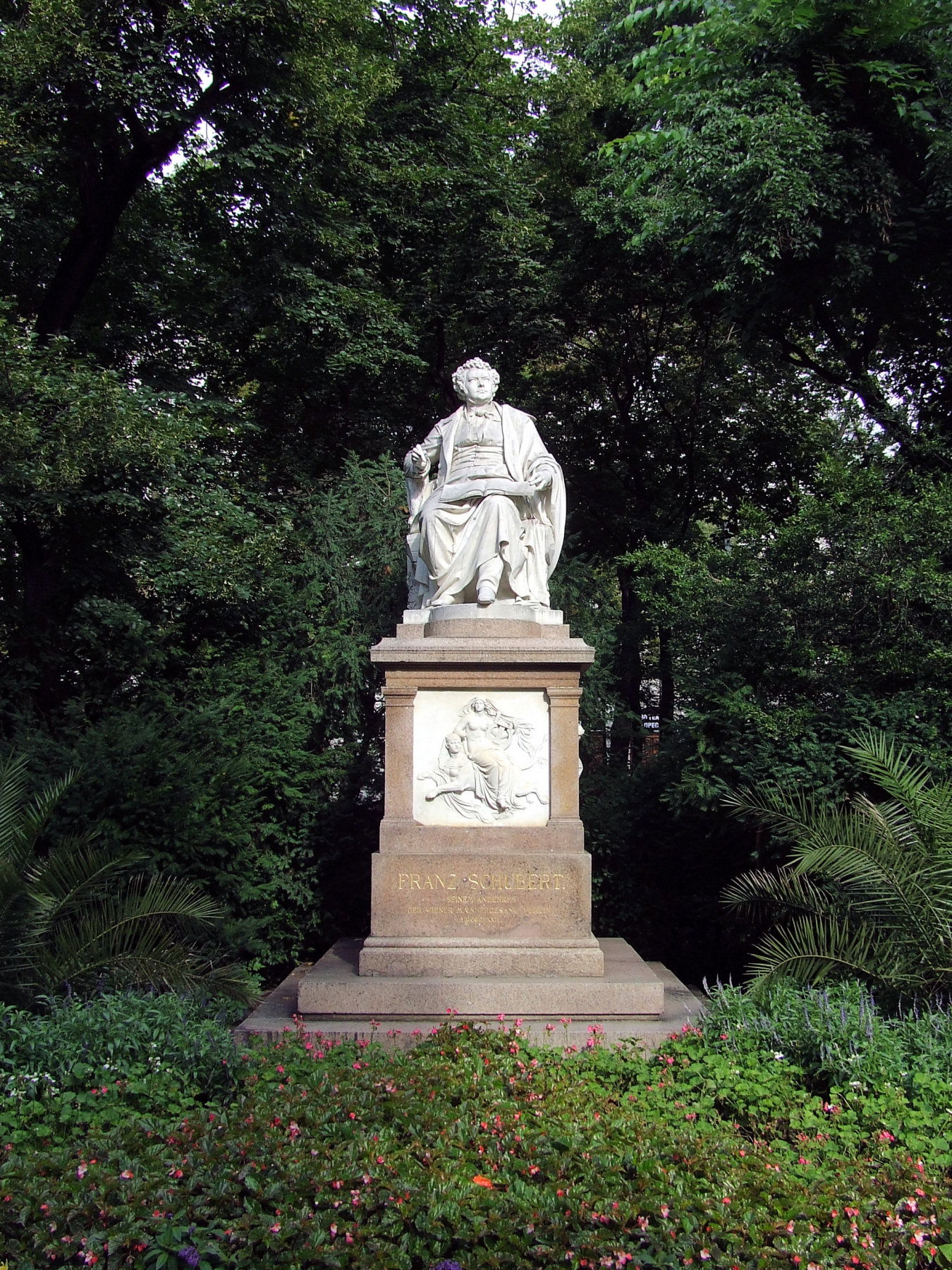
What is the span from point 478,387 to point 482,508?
109cm

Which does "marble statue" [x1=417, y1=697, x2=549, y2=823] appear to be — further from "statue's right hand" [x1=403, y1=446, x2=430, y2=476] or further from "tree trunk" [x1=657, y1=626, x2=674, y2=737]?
"tree trunk" [x1=657, y1=626, x2=674, y2=737]

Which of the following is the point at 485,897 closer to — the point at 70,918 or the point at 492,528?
the point at 492,528

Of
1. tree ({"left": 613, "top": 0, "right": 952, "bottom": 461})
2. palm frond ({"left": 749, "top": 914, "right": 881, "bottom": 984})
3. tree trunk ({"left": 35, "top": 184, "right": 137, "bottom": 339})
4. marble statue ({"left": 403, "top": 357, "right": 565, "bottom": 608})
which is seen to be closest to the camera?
palm frond ({"left": 749, "top": 914, "right": 881, "bottom": 984})

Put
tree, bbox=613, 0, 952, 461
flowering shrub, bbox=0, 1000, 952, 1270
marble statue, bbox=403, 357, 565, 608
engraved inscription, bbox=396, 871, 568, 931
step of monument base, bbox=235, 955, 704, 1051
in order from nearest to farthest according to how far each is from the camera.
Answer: flowering shrub, bbox=0, 1000, 952, 1270, step of monument base, bbox=235, 955, 704, 1051, engraved inscription, bbox=396, 871, 568, 931, marble statue, bbox=403, 357, 565, 608, tree, bbox=613, 0, 952, 461

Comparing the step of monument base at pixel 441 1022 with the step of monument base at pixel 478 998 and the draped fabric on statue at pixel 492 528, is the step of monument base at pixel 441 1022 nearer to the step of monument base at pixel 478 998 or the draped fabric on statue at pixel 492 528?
the step of monument base at pixel 478 998

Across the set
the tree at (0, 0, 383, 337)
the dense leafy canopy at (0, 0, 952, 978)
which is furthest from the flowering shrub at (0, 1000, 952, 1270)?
the tree at (0, 0, 383, 337)

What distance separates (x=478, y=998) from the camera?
6305 millimetres

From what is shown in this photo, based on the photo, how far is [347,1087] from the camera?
470cm

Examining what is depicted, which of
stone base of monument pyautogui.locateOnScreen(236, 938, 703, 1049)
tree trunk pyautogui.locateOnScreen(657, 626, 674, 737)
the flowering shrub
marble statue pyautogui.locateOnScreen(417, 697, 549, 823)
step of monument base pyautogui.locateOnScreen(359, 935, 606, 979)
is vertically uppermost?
tree trunk pyautogui.locateOnScreen(657, 626, 674, 737)

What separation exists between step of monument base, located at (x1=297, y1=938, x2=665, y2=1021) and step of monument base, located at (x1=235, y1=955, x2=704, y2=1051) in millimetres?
31

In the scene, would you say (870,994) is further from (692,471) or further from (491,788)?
(692,471)

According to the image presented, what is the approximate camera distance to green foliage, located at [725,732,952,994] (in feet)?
19.7

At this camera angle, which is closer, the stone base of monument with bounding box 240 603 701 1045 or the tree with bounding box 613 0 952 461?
the stone base of monument with bounding box 240 603 701 1045

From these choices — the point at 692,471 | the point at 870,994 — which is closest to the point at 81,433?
the point at 870,994
